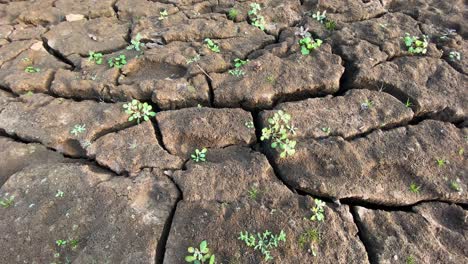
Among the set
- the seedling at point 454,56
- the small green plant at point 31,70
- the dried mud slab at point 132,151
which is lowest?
the small green plant at point 31,70

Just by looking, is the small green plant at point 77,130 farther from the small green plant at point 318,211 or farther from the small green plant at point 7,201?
the small green plant at point 318,211

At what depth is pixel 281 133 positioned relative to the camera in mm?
2600

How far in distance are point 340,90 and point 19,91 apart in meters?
2.65

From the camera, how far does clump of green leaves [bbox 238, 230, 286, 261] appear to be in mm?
2074

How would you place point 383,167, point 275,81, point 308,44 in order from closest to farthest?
point 383,167, point 275,81, point 308,44

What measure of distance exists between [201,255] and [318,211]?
0.73 meters

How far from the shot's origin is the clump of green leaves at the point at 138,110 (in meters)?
2.78

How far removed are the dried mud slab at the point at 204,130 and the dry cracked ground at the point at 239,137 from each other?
1cm

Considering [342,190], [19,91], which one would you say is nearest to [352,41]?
[342,190]

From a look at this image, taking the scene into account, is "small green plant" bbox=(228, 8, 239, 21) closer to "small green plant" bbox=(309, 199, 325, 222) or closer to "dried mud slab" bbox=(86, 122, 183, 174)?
"dried mud slab" bbox=(86, 122, 183, 174)

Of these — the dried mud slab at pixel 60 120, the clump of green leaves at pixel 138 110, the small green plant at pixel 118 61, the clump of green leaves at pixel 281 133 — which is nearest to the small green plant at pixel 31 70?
the dried mud slab at pixel 60 120

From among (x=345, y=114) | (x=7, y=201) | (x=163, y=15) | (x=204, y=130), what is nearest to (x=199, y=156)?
(x=204, y=130)

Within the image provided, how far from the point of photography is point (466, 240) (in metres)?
2.19

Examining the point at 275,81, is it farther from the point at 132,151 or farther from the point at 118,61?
the point at 118,61
